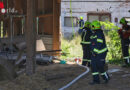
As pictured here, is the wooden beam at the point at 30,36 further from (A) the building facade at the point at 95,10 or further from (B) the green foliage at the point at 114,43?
(A) the building facade at the point at 95,10

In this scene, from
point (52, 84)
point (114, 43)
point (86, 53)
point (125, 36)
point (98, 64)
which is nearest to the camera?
point (98, 64)

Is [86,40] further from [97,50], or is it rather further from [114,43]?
[97,50]

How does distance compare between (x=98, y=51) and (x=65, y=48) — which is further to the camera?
(x=65, y=48)

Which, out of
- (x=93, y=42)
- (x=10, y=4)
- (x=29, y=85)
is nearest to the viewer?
(x=29, y=85)

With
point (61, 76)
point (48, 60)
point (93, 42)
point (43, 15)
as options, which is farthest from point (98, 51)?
point (43, 15)

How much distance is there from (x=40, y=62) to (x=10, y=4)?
5.77 metres

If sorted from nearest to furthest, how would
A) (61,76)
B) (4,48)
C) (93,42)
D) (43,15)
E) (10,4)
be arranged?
(93,42) < (61,76) < (4,48) < (43,15) < (10,4)

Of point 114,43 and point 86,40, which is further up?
point 86,40

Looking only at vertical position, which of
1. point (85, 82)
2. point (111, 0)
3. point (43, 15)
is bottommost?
point (85, 82)

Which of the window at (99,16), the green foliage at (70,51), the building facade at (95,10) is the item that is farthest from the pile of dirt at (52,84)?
the window at (99,16)

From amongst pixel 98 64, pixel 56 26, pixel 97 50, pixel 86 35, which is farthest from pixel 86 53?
pixel 56 26

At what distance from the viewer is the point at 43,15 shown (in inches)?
521

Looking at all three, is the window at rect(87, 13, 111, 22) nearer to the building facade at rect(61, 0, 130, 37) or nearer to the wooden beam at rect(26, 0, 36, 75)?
the building facade at rect(61, 0, 130, 37)

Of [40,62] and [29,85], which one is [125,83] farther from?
[40,62]
